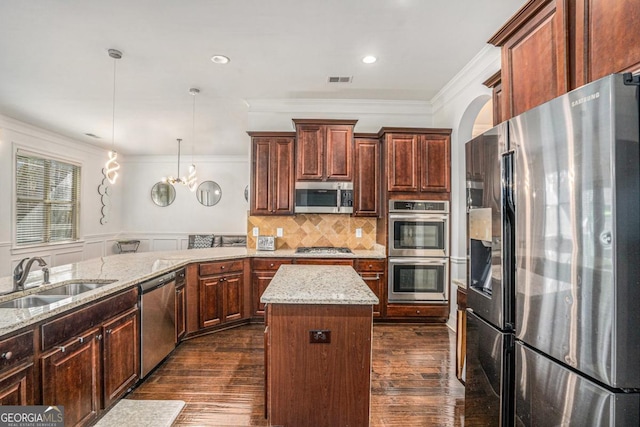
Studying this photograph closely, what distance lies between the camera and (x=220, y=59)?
326 cm

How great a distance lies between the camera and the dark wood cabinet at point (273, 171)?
4258 mm

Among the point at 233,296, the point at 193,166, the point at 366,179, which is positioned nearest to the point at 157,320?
the point at 233,296

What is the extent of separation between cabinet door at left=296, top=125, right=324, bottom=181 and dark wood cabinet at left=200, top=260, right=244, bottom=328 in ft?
4.72

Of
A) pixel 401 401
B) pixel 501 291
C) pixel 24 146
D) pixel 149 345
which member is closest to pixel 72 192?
pixel 24 146

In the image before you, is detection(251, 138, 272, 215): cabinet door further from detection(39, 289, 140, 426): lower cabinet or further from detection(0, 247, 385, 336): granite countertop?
detection(39, 289, 140, 426): lower cabinet

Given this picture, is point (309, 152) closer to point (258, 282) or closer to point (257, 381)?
point (258, 282)

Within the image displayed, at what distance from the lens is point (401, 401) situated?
239cm

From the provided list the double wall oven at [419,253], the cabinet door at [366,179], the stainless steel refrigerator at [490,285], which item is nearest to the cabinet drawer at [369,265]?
the double wall oven at [419,253]

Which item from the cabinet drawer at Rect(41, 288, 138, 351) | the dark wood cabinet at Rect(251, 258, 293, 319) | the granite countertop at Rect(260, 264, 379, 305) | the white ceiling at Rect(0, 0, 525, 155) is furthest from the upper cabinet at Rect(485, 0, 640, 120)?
the dark wood cabinet at Rect(251, 258, 293, 319)

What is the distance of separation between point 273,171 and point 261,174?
17 centimetres

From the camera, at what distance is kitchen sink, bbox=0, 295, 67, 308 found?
1.99 meters

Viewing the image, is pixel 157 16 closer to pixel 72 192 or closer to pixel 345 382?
pixel 345 382

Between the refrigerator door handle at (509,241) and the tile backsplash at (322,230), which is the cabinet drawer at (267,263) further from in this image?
the refrigerator door handle at (509,241)

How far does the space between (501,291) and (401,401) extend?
4.57 feet
